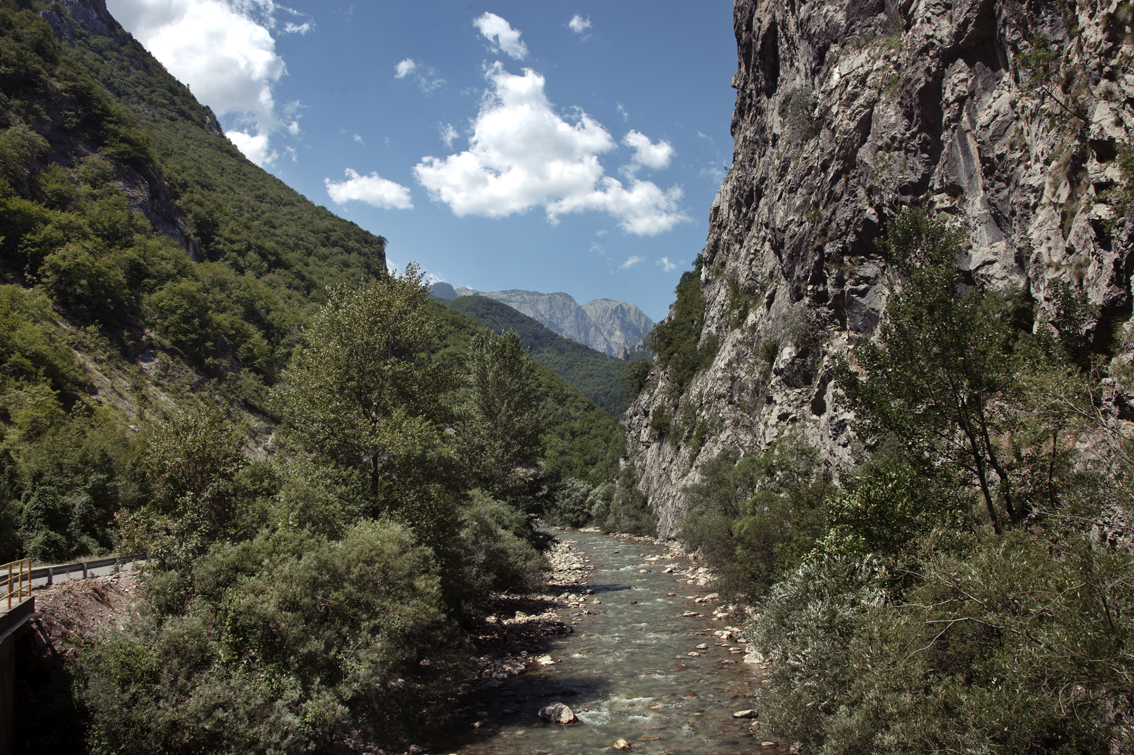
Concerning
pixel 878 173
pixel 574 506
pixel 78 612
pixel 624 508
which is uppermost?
pixel 878 173

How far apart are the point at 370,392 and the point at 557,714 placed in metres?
12.1

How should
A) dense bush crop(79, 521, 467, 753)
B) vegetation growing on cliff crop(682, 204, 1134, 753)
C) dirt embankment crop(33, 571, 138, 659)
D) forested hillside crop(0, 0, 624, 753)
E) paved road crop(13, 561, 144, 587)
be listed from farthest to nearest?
1. paved road crop(13, 561, 144, 587)
2. dirt embankment crop(33, 571, 138, 659)
3. forested hillside crop(0, 0, 624, 753)
4. dense bush crop(79, 521, 467, 753)
5. vegetation growing on cliff crop(682, 204, 1134, 753)

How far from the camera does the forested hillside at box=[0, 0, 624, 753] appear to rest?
12.0 metres

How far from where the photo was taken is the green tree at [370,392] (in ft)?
63.5

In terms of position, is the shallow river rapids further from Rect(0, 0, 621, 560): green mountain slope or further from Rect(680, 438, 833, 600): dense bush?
Rect(0, 0, 621, 560): green mountain slope

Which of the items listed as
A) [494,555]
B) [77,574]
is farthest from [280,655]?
[494,555]

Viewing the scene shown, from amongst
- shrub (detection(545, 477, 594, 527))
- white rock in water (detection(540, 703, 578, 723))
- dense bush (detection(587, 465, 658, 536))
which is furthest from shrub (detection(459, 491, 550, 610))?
shrub (detection(545, 477, 594, 527))

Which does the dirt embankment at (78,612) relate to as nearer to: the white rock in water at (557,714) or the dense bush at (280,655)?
the dense bush at (280,655)

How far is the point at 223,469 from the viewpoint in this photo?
1627 centimetres

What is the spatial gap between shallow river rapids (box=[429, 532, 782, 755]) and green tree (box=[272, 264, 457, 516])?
25.1ft

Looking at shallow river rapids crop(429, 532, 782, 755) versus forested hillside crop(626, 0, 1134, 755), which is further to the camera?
shallow river rapids crop(429, 532, 782, 755)

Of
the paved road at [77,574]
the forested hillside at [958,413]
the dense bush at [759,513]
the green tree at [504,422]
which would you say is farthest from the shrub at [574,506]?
the paved road at [77,574]

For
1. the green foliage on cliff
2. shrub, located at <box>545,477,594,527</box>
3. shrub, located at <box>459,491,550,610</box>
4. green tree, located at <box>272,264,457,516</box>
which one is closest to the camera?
green tree, located at <box>272,264,457,516</box>

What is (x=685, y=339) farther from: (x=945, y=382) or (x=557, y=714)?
(x=557, y=714)
